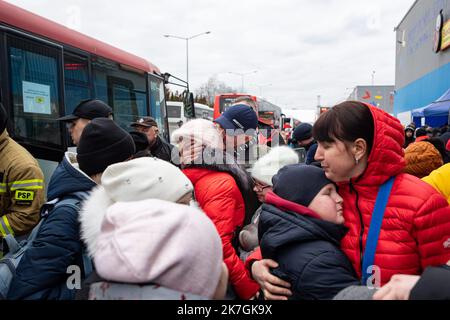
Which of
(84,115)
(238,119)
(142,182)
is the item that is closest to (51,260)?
(142,182)

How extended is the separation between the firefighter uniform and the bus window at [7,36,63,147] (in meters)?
2.24

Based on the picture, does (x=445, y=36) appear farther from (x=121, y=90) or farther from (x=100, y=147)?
(x=100, y=147)

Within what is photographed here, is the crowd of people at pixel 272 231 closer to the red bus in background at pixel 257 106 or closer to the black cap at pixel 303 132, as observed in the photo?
the black cap at pixel 303 132

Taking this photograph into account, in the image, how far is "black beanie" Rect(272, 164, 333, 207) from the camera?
1604mm

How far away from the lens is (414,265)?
61.2 inches

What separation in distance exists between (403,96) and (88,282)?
113 ft

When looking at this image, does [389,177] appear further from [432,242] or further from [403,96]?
[403,96]

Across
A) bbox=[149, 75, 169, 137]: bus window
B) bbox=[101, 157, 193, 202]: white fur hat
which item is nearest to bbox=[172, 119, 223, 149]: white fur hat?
bbox=[101, 157, 193, 202]: white fur hat

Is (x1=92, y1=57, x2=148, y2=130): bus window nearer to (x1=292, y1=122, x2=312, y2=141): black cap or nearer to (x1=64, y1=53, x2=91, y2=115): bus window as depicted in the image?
(x1=64, y1=53, x2=91, y2=115): bus window

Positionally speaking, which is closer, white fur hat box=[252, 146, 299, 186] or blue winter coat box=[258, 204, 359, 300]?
blue winter coat box=[258, 204, 359, 300]

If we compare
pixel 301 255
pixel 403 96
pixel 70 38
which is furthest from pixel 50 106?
pixel 403 96

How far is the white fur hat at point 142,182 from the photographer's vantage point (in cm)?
167

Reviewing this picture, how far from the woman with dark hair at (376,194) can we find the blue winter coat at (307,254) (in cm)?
10

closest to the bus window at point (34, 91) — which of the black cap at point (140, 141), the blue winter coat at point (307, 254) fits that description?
the black cap at point (140, 141)
